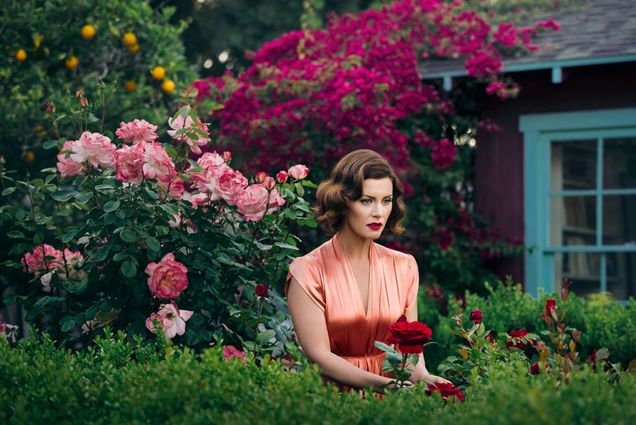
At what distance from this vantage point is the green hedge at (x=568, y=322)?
17.5 ft

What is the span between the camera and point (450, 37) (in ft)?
29.4

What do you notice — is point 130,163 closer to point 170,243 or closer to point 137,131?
point 137,131

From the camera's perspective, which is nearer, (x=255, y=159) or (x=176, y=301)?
(x=176, y=301)

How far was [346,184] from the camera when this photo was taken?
3.53 meters

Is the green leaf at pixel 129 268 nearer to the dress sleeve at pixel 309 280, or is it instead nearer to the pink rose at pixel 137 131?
the pink rose at pixel 137 131

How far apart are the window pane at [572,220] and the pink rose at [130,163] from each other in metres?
5.50

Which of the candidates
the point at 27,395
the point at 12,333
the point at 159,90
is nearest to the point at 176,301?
the point at 12,333

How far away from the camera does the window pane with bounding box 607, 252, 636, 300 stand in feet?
28.7

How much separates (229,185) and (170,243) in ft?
1.37

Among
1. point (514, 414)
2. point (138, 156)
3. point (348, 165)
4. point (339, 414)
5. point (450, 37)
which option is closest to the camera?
point (514, 414)

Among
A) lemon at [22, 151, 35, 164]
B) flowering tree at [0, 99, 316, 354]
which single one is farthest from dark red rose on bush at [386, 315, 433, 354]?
lemon at [22, 151, 35, 164]

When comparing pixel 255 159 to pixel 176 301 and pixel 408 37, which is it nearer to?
pixel 408 37

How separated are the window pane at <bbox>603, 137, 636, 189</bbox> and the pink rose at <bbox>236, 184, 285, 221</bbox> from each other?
520 centimetres

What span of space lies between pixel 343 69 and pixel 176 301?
14.3 ft
